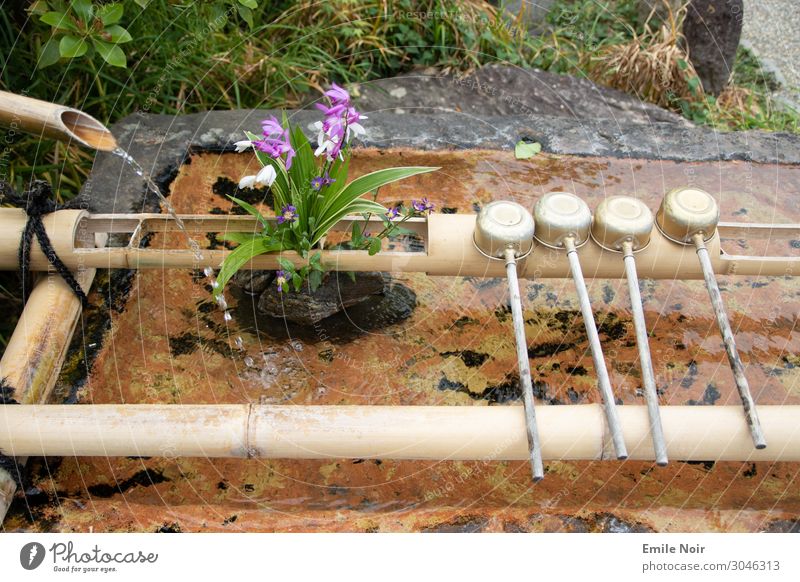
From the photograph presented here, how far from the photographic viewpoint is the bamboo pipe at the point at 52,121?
2.42 meters

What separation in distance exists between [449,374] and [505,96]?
2.21 metres

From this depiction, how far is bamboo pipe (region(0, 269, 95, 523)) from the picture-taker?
247 cm

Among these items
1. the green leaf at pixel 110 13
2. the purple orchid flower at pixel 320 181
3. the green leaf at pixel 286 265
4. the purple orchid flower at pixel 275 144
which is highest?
the green leaf at pixel 110 13

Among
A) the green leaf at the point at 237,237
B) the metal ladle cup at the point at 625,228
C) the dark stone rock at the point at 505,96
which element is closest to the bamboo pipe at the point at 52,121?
the green leaf at the point at 237,237

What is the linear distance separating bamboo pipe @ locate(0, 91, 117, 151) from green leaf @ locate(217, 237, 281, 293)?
21.7 inches

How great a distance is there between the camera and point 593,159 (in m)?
3.58

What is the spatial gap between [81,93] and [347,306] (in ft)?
7.24

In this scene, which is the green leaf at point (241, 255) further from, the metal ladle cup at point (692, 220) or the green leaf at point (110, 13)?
the metal ladle cup at point (692, 220)

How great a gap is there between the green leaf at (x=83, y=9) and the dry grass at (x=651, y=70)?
3.40 meters

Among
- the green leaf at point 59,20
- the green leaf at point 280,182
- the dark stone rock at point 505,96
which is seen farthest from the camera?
the dark stone rock at point 505,96

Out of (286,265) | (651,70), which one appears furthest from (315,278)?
(651,70)

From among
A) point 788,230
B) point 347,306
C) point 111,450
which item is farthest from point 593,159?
point 111,450

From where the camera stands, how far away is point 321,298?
9.34ft
